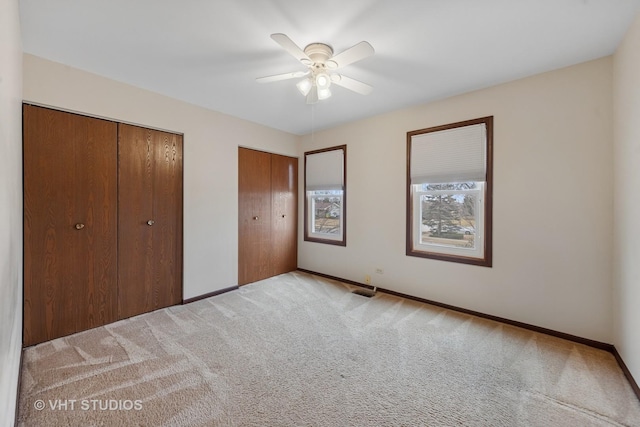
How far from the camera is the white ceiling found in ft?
5.56

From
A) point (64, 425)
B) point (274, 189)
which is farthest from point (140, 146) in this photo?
point (64, 425)

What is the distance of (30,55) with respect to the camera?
2213 millimetres

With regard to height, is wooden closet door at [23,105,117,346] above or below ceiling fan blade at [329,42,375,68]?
below

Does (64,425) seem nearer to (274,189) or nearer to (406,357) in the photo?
(406,357)

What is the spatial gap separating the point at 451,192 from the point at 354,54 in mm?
2002

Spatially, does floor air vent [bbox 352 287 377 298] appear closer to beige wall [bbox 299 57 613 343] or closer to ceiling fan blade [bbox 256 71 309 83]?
beige wall [bbox 299 57 613 343]

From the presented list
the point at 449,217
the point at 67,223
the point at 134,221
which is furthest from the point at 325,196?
the point at 67,223

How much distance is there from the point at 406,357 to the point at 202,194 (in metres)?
2.91

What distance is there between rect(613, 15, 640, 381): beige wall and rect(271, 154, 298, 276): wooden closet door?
383 cm

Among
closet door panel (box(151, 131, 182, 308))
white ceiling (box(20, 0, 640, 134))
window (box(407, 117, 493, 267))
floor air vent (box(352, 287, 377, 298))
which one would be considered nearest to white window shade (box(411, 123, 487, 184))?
window (box(407, 117, 493, 267))

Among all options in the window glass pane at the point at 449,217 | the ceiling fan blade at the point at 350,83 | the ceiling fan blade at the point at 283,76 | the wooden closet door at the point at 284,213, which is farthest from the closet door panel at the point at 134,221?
the window glass pane at the point at 449,217

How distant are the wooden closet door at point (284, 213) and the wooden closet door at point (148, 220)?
4.93 ft
